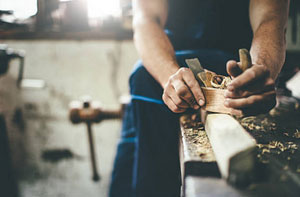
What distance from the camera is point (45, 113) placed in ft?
6.92

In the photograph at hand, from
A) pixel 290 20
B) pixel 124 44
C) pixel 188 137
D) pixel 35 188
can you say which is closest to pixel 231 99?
pixel 188 137

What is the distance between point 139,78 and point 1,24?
5.61 ft

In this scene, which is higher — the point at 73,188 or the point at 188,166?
the point at 188,166

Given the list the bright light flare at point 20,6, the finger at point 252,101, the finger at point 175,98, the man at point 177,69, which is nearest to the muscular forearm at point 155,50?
the man at point 177,69

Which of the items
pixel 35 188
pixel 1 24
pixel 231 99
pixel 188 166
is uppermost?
pixel 1 24

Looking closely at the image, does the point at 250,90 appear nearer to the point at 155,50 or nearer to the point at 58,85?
the point at 155,50

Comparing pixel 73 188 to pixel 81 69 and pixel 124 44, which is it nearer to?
pixel 81 69

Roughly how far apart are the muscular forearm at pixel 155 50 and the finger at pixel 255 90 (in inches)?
10.6

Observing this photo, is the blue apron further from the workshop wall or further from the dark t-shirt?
the workshop wall

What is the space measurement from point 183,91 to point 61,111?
1.79m

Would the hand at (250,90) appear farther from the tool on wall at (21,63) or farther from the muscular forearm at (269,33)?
the tool on wall at (21,63)

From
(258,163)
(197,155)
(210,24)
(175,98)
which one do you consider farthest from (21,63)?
(258,163)

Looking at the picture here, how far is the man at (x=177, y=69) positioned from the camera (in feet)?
1.88

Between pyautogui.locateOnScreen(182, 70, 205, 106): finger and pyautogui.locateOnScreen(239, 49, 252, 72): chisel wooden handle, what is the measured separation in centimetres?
12
